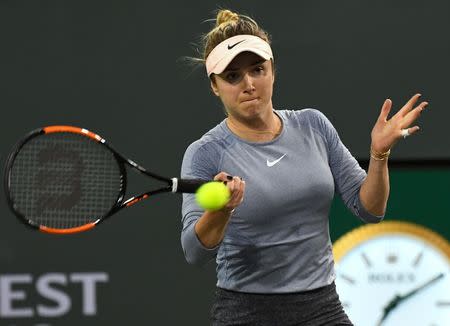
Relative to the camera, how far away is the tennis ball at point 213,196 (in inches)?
87.5

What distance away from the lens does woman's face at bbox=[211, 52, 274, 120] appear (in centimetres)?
246

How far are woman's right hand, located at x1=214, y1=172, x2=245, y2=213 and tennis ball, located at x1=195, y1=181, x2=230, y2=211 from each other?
0.01 metres

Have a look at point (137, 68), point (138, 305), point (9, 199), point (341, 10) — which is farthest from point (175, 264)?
point (9, 199)

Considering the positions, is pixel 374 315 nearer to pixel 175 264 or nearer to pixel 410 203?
pixel 410 203

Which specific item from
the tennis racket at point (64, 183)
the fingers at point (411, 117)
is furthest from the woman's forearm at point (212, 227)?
the fingers at point (411, 117)

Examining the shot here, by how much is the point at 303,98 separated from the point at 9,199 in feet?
5.86

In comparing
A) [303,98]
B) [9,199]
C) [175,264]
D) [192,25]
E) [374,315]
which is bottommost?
[374,315]

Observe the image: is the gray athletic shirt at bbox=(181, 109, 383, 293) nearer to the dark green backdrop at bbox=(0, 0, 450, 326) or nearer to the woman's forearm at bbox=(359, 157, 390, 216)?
the woman's forearm at bbox=(359, 157, 390, 216)

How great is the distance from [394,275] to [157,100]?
116 centimetres

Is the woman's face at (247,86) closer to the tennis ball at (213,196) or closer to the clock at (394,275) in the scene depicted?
the tennis ball at (213,196)

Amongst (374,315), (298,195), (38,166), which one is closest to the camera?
(298,195)

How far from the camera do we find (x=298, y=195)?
242 centimetres

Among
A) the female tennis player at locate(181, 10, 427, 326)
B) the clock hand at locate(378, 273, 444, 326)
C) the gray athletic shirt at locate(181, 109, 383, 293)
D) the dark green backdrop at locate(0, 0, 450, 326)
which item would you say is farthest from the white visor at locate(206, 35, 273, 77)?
the clock hand at locate(378, 273, 444, 326)

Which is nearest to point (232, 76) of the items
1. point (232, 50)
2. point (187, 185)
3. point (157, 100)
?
point (232, 50)
